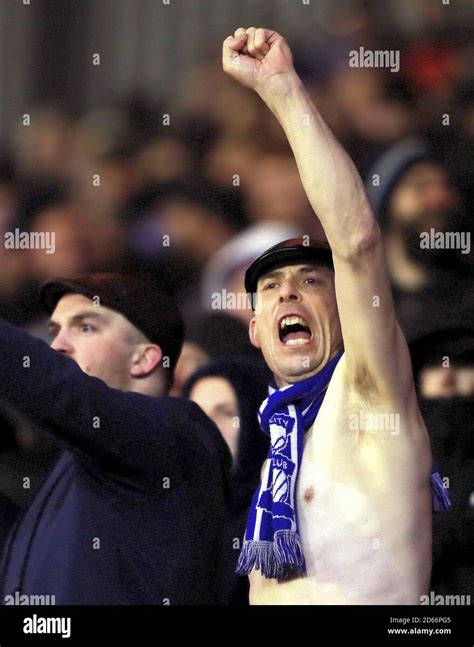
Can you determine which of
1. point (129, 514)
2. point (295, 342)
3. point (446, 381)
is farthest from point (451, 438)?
point (129, 514)

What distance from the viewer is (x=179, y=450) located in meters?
4.23

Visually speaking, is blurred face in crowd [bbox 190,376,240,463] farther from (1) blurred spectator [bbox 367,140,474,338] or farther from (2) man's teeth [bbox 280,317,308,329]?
(1) blurred spectator [bbox 367,140,474,338]

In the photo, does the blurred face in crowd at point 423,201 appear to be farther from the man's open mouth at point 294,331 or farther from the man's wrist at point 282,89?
the man's wrist at point 282,89

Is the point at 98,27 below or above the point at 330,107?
above

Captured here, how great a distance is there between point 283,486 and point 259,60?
1266 millimetres

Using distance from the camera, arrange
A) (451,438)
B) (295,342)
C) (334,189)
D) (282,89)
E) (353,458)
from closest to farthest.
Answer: (334,189)
(282,89)
(353,458)
(295,342)
(451,438)

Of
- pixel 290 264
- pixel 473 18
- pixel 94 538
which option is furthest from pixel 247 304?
pixel 473 18

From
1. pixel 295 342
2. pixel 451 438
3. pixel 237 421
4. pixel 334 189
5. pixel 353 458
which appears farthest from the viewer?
pixel 237 421

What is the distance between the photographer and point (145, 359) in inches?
174

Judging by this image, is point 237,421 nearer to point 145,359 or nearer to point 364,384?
point 145,359

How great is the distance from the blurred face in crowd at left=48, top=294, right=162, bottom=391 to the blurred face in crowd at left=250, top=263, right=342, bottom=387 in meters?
0.42

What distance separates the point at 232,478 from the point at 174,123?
1166mm

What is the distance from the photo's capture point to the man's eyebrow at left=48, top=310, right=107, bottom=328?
442 centimetres

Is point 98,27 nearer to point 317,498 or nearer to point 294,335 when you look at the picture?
point 294,335
